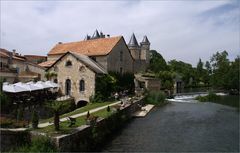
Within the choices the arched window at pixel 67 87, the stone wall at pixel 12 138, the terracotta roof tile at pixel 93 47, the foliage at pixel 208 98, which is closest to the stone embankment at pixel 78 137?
the stone wall at pixel 12 138

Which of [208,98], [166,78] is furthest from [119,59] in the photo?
[166,78]

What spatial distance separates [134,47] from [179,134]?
49.3m

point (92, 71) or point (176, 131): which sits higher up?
point (92, 71)

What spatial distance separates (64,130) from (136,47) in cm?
5640

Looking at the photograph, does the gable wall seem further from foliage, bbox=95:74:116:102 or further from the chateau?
foliage, bbox=95:74:116:102

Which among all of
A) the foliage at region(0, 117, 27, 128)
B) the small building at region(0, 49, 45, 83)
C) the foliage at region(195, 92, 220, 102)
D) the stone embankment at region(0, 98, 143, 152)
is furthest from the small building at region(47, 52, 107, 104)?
the foliage at region(195, 92, 220, 102)

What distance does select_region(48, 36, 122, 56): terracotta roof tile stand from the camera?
4254cm

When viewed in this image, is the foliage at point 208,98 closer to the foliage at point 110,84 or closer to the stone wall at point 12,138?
the foliage at point 110,84

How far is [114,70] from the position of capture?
43000mm

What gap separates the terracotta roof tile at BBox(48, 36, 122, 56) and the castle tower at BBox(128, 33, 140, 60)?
2377 centimetres

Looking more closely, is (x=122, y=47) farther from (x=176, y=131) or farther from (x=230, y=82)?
(x=230, y=82)

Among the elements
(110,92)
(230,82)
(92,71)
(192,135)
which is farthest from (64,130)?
(230,82)

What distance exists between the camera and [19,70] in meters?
48.0

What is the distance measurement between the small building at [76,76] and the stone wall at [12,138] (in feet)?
63.1
